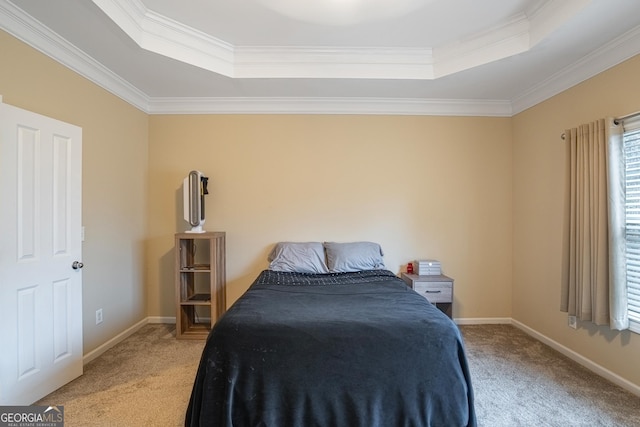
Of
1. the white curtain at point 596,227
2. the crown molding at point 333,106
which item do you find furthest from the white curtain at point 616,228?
the crown molding at point 333,106

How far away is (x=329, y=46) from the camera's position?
109 inches

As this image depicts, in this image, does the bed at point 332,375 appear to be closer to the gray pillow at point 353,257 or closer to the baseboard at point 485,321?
the gray pillow at point 353,257

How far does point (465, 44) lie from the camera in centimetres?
266

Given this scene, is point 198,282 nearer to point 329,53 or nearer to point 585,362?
point 329,53

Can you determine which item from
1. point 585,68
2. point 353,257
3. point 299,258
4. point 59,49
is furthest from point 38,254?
point 585,68

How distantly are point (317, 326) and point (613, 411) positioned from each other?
206 cm

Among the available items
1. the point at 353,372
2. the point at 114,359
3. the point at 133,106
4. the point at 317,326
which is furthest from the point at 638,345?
the point at 133,106

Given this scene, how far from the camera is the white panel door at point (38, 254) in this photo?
1.86 m

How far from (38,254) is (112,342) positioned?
4.31ft

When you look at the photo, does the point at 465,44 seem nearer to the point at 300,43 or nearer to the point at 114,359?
the point at 300,43

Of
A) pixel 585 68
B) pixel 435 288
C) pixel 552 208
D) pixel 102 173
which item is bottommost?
pixel 435 288

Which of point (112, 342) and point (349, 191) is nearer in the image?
point (112, 342)

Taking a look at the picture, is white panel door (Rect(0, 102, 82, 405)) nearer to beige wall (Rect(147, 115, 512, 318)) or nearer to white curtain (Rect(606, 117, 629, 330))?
beige wall (Rect(147, 115, 512, 318))

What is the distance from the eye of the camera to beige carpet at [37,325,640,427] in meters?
1.89
